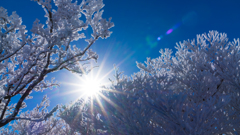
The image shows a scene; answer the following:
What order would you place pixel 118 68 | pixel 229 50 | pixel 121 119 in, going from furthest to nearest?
pixel 118 68 → pixel 229 50 → pixel 121 119

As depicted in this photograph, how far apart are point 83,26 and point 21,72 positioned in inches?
95.9

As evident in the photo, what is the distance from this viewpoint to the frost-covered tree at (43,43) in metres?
3.38

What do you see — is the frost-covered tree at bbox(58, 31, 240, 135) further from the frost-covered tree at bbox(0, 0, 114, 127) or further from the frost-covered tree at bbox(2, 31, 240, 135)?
the frost-covered tree at bbox(0, 0, 114, 127)

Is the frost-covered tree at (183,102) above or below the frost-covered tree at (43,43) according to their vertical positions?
below

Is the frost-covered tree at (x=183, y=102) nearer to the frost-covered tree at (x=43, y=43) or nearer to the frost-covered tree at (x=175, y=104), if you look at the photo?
the frost-covered tree at (x=175, y=104)

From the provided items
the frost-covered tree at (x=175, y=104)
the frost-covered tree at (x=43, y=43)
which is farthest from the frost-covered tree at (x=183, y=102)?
the frost-covered tree at (x=43, y=43)

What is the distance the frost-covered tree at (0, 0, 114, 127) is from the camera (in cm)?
338

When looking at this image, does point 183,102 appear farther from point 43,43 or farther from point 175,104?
point 43,43

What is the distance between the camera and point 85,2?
13.8ft

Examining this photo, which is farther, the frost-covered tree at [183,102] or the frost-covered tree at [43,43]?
the frost-covered tree at [43,43]

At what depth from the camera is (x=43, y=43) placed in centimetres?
338

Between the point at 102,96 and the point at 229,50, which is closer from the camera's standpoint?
the point at 102,96

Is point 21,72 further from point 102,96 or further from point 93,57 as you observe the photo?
point 102,96

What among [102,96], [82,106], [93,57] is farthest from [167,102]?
[93,57]
